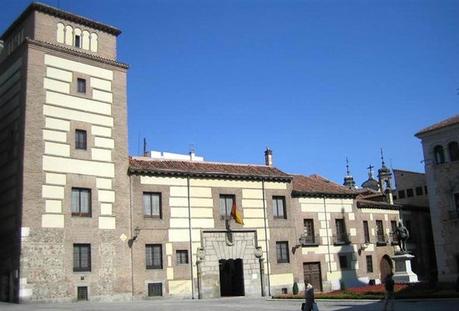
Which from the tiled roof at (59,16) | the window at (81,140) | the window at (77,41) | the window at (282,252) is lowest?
the window at (282,252)

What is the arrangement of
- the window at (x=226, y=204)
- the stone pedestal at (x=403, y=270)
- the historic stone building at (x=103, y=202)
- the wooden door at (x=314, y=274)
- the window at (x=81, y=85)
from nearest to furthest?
1. the historic stone building at (x=103, y=202)
2. the window at (x=81, y=85)
3. the stone pedestal at (x=403, y=270)
4. the window at (x=226, y=204)
5. the wooden door at (x=314, y=274)

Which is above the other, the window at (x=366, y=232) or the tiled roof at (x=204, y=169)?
the tiled roof at (x=204, y=169)

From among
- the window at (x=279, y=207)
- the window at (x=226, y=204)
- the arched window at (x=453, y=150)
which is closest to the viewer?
the window at (x=226, y=204)

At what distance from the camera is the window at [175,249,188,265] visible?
1272 inches

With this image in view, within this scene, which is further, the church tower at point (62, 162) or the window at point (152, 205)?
the window at point (152, 205)

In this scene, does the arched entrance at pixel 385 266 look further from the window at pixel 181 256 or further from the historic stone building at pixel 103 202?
the window at pixel 181 256

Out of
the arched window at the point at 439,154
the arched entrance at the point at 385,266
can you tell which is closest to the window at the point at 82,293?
the arched entrance at the point at 385,266

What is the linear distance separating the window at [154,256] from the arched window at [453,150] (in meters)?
24.6

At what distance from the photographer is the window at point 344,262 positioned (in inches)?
1581

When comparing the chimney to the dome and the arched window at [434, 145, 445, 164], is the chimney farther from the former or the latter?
the dome

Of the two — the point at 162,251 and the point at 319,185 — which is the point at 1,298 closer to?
the point at 162,251

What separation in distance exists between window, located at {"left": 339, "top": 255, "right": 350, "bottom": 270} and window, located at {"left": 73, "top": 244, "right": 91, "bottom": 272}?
64.2 feet

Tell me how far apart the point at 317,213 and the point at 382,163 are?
39.4m

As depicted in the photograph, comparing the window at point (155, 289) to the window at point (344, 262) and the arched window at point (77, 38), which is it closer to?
the arched window at point (77, 38)
